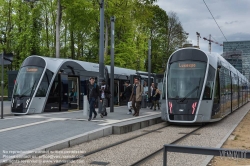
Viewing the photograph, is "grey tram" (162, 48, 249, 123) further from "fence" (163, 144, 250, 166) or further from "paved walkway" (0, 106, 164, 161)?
"fence" (163, 144, 250, 166)

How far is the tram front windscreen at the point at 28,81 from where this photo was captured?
17.2 m

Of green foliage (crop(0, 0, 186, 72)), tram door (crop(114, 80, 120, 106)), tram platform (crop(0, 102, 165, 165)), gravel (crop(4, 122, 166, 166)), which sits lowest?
gravel (crop(4, 122, 166, 166))

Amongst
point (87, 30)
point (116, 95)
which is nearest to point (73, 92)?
point (116, 95)

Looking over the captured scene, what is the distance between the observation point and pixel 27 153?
7.41 metres

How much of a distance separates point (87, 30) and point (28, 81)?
1283cm

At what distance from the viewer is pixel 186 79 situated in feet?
46.0

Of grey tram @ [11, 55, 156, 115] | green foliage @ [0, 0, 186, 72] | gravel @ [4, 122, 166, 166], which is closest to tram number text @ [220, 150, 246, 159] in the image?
gravel @ [4, 122, 166, 166]

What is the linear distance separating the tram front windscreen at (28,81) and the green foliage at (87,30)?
28.3ft

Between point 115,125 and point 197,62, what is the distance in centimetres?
477

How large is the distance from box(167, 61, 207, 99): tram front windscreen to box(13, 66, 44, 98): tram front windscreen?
23.3ft

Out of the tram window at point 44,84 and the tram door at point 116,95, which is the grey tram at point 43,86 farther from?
the tram door at point 116,95

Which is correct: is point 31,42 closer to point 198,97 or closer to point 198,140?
point 198,97

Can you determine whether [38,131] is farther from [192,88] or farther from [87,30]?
[87,30]

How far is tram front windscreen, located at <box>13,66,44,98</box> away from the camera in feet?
56.6
